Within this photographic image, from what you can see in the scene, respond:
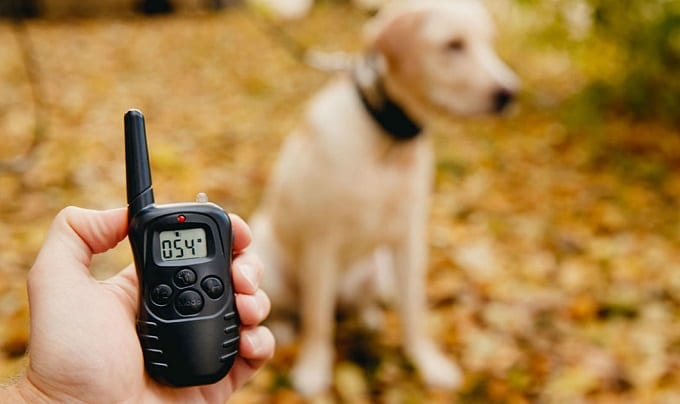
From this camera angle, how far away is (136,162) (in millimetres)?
935

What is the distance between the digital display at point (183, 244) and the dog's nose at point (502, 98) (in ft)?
4.12

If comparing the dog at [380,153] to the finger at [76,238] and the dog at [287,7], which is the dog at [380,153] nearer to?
the finger at [76,238]

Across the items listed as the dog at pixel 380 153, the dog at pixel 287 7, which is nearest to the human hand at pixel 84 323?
the dog at pixel 380 153

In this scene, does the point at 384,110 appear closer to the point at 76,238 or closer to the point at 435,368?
the point at 435,368

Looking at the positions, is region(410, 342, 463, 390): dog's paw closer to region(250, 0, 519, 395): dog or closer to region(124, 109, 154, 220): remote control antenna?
region(250, 0, 519, 395): dog

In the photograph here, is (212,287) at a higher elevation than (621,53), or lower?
lower

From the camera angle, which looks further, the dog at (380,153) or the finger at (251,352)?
the dog at (380,153)

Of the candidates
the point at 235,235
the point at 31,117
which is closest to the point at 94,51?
the point at 31,117

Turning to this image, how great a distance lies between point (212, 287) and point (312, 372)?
120 cm

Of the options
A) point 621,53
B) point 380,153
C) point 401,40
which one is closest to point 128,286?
point 380,153

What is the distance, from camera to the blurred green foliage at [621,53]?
3.44 m

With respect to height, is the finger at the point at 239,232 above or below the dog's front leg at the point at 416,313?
above

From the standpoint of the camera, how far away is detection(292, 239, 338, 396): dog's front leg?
1.97 meters

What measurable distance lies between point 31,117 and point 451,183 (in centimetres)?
275
